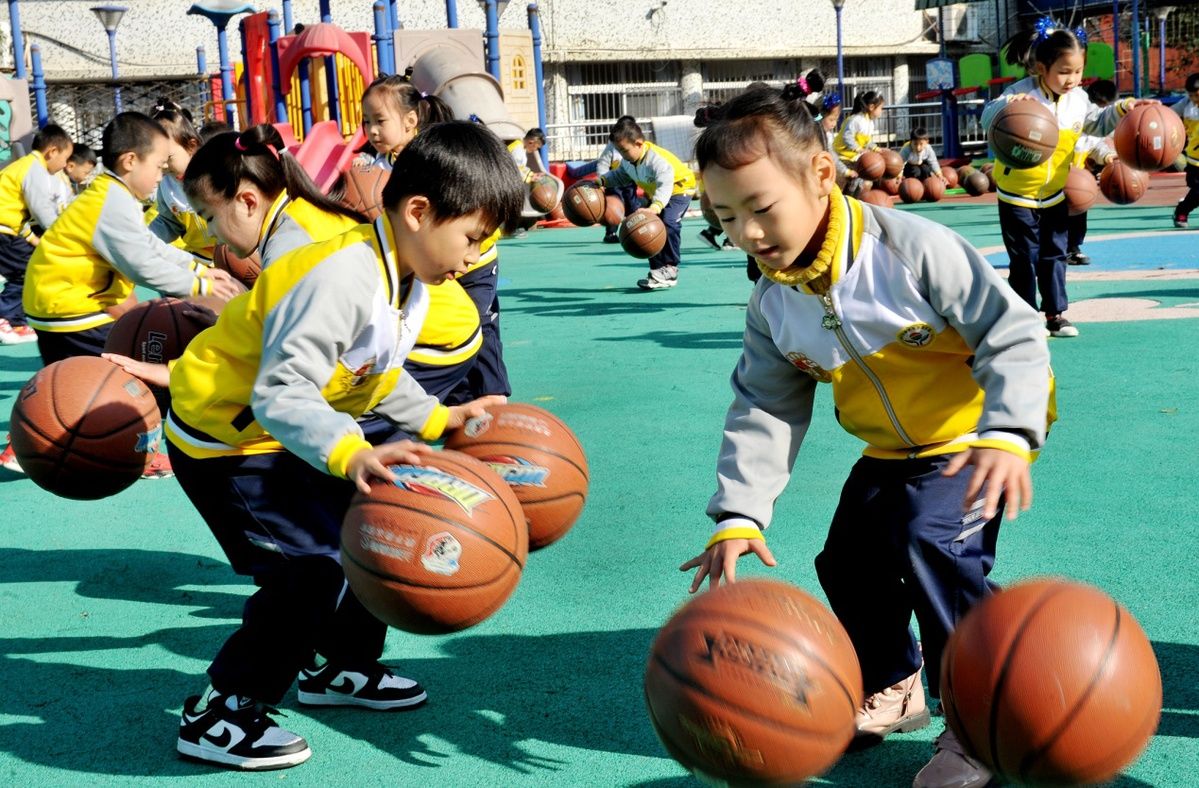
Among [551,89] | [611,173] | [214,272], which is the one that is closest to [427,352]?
[214,272]

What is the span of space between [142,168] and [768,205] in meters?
3.83

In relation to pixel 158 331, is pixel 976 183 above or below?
above

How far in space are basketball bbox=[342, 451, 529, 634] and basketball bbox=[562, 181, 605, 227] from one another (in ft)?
41.4

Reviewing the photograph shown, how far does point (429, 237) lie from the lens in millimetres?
3178

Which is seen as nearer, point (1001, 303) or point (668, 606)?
point (1001, 303)

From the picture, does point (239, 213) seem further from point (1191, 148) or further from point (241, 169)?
point (1191, 148)

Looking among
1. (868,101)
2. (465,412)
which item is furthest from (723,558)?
(868,101)

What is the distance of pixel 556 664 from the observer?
385 cm

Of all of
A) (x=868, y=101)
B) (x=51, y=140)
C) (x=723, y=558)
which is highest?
(x=868, y=101)

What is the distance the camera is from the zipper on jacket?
9.97ft

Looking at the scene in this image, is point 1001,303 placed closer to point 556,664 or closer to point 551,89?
point 556,664

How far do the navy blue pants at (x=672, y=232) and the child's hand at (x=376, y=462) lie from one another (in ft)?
31.7

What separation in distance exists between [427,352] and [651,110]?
118 ft

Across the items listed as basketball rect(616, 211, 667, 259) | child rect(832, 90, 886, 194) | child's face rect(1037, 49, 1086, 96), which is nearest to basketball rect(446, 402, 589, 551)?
child's face rect(1037, 49, 1086, 96)
